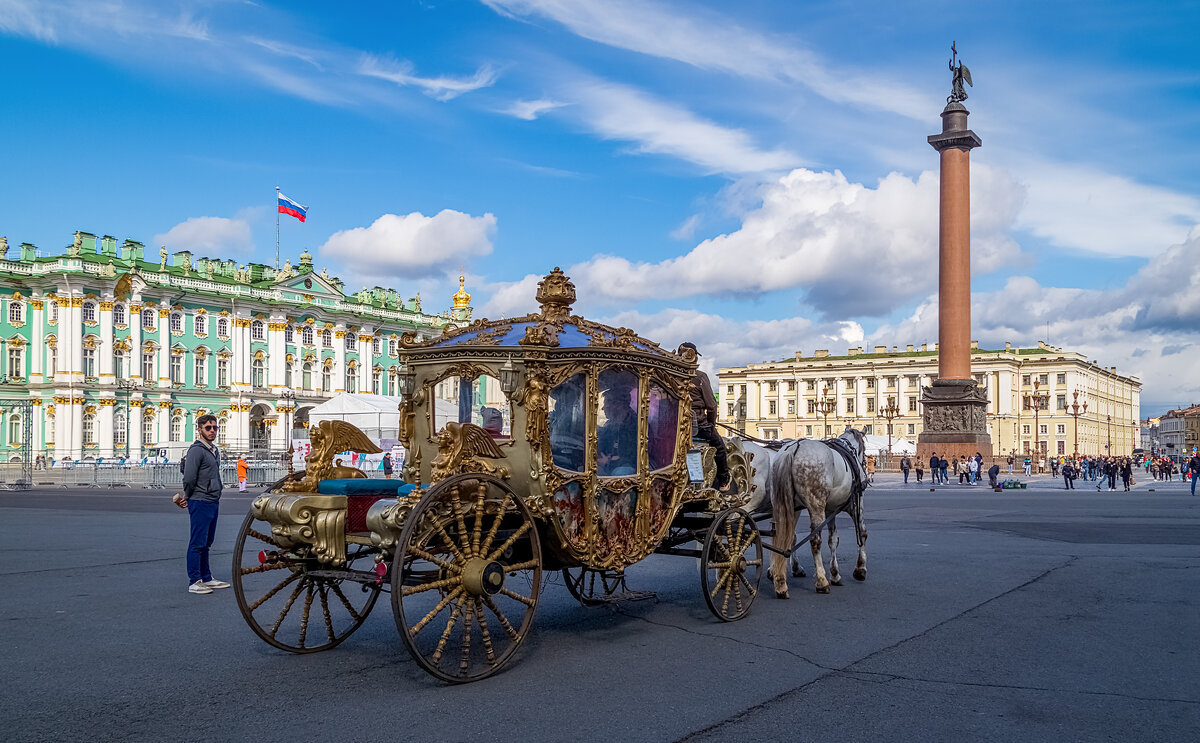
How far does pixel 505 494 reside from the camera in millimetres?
7160

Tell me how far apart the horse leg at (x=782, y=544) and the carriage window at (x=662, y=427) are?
2371 millimetres

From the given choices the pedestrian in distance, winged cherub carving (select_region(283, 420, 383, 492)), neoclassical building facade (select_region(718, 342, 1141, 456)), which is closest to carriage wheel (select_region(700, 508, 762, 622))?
winged cherub carving (select_region(283, 420, 383, 492))

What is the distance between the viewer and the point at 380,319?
8656cm

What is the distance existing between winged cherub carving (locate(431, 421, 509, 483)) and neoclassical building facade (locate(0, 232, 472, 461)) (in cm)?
4873

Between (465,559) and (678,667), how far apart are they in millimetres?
1786

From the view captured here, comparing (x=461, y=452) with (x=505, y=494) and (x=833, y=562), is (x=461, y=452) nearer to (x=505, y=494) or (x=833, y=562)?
(x=505, y=494)

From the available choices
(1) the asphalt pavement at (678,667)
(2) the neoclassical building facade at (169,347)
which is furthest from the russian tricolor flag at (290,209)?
(1) the asphalt pavement at (678,667)

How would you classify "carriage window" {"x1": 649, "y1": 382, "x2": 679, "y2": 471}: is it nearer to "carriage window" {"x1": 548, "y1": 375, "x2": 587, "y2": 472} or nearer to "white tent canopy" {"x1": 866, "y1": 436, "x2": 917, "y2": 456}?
"carriage window" {"x1": 548, "y1": 375, "x2": 587, "y2": 472}

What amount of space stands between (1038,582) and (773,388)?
129 meters

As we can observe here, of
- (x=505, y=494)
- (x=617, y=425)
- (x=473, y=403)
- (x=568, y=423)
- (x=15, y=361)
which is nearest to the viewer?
(x=505, y=494)

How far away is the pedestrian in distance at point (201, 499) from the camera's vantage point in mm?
10812

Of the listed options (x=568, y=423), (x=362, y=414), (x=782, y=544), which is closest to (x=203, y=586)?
(x=568, y=423)

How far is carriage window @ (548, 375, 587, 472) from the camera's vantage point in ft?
25.7

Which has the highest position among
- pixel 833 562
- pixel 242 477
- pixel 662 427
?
pixel 662 427
